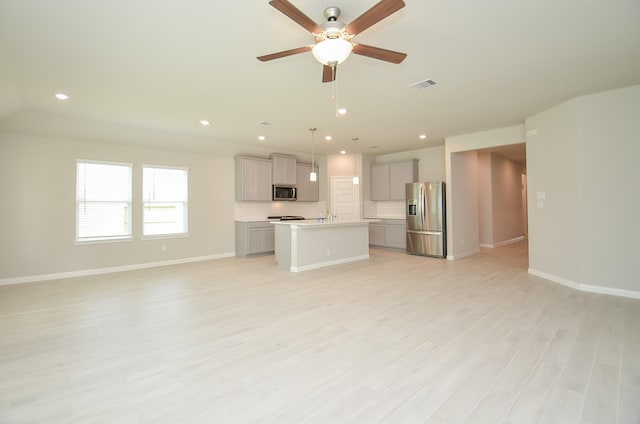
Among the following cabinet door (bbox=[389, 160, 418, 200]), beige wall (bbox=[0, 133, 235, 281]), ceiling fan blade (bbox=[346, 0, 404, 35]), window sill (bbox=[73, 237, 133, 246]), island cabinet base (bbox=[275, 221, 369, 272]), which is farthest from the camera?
cabinet door (bbox=[389, 160, 418, 200])

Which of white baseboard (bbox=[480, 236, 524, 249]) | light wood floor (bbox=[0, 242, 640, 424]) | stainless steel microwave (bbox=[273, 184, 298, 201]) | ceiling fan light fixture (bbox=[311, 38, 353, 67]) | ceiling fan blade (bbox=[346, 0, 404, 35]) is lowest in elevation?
light wood floor (bbox=[0, 242, 640, 424])

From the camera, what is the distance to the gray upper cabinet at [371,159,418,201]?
8094mm

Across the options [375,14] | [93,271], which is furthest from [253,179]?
[375,14]

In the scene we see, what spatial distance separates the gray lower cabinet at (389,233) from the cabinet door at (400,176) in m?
0.75

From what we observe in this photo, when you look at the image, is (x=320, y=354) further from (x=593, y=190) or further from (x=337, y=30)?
(x=593, y=190)

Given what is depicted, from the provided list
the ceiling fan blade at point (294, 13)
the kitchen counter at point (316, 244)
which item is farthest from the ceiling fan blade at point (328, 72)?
the kitchen counter at point (316, 244)

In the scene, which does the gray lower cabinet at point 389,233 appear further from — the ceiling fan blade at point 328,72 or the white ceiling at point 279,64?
the ceiling fan blade at point 328,72

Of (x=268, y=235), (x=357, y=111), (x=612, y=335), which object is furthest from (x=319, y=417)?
(x=268, y=235)

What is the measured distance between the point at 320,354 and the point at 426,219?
5.52 meters

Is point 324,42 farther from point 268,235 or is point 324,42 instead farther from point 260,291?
point 268,235

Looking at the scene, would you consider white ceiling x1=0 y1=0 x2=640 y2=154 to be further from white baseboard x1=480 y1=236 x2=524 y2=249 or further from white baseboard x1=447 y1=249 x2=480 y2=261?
white baseboard x1=480 y1=236 x2=524 y2=249

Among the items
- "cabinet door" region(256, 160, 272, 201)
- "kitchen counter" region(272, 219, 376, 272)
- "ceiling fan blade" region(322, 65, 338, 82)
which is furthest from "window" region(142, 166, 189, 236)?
"ceiling fan blade" region(322, 65, 338, 82)

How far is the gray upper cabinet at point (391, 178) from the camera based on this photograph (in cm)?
809

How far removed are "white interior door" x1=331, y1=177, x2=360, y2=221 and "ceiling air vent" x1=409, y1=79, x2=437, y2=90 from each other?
4.88 metres
